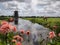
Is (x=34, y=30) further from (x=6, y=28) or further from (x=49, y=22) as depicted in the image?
(x=6, y=28)

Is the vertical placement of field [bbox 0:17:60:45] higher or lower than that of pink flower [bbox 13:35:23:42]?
higher

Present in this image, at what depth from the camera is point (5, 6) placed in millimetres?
1953

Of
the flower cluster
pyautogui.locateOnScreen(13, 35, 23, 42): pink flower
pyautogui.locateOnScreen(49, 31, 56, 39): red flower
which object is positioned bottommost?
pyautogui.locateOnScreen(13, 35, 23, 42): pink flower

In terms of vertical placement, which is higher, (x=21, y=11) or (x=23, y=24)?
(x=21, y=11)

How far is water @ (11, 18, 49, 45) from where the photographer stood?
6.11 ft

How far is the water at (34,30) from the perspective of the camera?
1.86 m

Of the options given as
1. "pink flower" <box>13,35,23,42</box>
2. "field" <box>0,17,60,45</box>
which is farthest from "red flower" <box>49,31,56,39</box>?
"pink flower" <box>13,35,23,42</box>

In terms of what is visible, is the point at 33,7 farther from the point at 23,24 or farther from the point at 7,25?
the point at 7,25

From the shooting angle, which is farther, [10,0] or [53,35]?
[10,0]

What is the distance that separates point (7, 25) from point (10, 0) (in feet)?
1.23

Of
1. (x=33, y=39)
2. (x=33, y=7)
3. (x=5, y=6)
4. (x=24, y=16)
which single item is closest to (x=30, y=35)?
(x=33, y=39)

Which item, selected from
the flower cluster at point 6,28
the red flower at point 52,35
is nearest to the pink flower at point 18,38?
the flower cluster at point 6,28

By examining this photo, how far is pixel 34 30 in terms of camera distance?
188cm

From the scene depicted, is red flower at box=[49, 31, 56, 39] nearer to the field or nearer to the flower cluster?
the field
